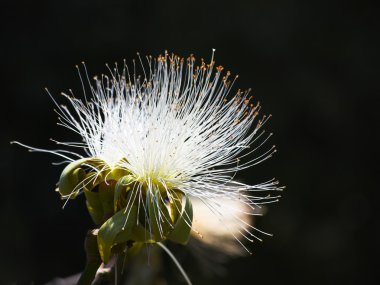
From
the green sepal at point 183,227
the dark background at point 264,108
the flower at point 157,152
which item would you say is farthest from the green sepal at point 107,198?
the dark background at point 264,108

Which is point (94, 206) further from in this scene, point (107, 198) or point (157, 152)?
point (157, 152)

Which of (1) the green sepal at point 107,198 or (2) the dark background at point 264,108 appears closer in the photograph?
(1) the green sepal at point 107,198

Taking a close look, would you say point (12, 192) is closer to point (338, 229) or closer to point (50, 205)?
point (50, 205)

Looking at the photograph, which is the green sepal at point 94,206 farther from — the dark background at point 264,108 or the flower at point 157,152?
the dark background at point 264,108

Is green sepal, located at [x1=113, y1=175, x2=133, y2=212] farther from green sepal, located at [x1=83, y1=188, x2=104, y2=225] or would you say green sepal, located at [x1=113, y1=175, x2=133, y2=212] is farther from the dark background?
the dark background

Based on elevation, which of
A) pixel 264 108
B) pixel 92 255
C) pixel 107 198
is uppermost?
pixel 264 108

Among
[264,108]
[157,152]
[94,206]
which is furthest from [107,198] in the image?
[264,108]
